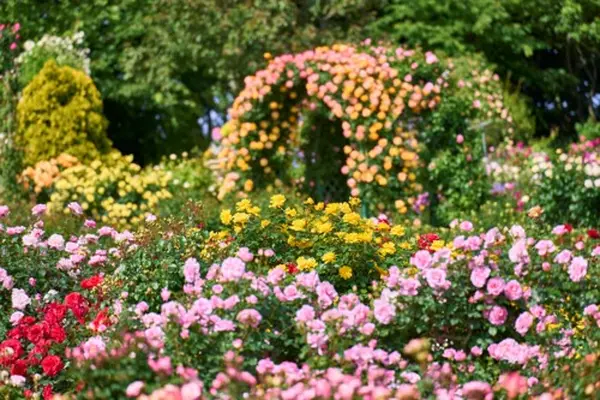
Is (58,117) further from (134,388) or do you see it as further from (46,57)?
(134,388)

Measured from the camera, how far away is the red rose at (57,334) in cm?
436

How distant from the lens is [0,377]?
3984 mm

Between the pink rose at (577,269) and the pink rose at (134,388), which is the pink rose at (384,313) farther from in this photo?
the pink rose at (134,388)

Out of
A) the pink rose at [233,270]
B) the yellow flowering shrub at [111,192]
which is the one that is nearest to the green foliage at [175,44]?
the yellow flowering shrub at [111,192]

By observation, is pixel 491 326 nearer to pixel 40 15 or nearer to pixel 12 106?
pixel 12 106

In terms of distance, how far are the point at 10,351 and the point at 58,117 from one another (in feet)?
26.3

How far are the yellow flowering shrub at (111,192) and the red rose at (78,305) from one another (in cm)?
562

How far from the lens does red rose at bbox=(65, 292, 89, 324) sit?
459 centimetres

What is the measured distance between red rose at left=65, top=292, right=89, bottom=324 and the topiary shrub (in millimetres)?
7188

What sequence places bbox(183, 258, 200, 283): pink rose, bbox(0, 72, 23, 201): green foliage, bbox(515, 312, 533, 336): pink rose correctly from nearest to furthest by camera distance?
1. bbox(515, 312, 533, 336): pink rose
2. bbox(183, 258, 200, 283): pink rose
3. bbox(0, 72, 23, 201): green foliage

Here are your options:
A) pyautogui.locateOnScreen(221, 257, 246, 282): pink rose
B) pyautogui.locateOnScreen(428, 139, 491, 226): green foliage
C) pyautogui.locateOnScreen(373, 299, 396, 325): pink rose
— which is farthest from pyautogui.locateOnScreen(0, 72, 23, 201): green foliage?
pyautogui.locateOnScreen(373, 299, 396, 325): pink rose

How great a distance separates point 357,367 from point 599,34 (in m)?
14.1

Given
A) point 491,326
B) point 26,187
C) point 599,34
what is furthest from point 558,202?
point 599,34

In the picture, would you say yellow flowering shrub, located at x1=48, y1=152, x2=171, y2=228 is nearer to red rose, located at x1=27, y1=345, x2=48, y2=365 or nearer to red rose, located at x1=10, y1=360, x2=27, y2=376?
red rose, located at x1=27, y1=345, x2=48, y2=365
